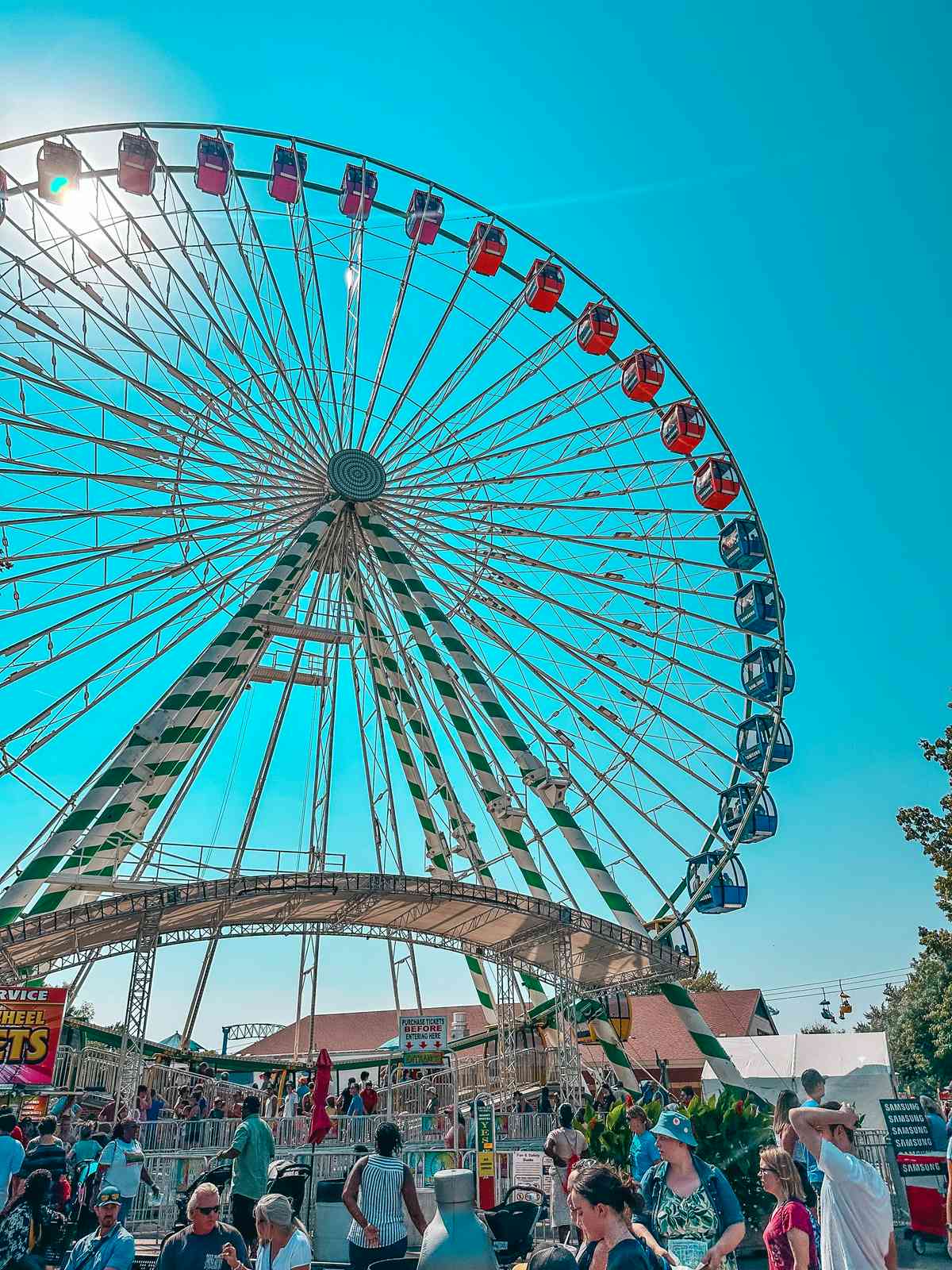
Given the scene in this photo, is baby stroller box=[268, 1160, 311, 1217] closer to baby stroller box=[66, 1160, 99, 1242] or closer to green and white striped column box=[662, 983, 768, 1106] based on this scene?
baby stroller box=[66, 1160, 99, 1242]

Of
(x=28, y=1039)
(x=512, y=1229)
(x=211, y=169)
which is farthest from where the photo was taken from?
(x=211, y=169)

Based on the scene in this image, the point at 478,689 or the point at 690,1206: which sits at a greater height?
the point at 478,689

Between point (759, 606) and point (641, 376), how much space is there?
6.16 m

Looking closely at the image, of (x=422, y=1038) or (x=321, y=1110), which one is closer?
(x=321, y=1110)

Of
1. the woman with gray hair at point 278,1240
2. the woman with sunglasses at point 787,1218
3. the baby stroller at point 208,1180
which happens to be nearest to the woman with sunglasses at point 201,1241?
the woman with gray hair at point 278,1240

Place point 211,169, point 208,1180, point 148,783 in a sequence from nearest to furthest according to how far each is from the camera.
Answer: point 208,1180 → point 148,783 → point 211,169

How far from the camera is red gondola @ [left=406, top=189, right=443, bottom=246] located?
82.7ft

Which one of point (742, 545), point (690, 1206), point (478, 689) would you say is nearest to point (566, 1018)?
point (478, 689)

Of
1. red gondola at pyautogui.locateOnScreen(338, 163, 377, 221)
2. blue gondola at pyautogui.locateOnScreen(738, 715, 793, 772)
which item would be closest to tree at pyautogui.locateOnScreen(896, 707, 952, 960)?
blue gondola at pyautogui.locateOnScreen(738, 715, 793, 772)

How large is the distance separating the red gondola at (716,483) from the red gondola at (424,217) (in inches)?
340

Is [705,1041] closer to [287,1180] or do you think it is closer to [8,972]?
[8,972]

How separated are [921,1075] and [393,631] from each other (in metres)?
30.1

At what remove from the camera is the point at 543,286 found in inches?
992

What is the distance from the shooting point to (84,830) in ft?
61.1
